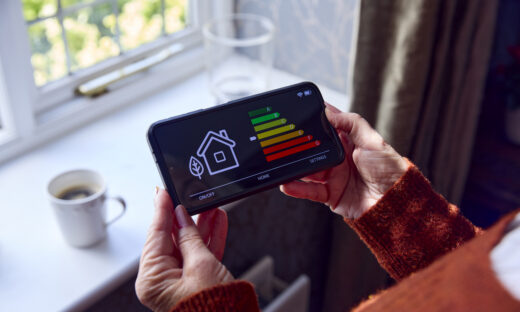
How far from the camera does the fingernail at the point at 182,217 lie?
2.21 ft

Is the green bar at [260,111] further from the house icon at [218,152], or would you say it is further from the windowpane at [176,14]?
the windowpane at [176,14]

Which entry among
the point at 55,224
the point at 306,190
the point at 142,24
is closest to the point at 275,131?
the point at 306,190

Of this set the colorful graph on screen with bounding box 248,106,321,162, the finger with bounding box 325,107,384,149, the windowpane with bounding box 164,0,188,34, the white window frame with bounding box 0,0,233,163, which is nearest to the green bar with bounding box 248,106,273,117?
the colorful graph on screen with bounding box 248,106,321,162

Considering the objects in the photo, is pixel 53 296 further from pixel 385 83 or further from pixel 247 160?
pixel 385 83

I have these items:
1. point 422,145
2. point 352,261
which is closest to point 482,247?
point 422,145

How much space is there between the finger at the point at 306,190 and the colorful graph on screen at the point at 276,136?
74 millimetres

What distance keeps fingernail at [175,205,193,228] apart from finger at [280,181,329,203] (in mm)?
209

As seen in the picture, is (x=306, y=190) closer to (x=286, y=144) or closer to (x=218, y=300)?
(x=286, y=144)

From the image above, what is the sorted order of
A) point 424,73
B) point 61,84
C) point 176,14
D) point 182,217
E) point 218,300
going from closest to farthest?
point 218,300, point 182,217, point 424,73, point 61,84, point 176,14

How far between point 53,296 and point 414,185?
0.61 metres

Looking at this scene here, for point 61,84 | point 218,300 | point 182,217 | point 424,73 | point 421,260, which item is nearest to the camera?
point 218,300

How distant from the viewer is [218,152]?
758 millimetres

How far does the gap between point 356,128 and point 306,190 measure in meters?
0.14

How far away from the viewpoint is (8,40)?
103 centimetres
